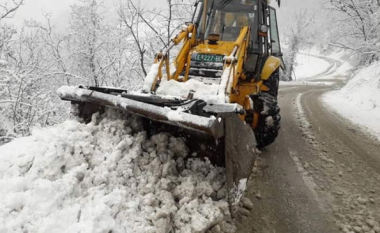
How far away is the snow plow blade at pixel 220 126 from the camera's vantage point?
2.77 metres

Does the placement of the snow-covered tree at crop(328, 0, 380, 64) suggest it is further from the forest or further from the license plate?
the license plate

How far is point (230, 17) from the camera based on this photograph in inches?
214

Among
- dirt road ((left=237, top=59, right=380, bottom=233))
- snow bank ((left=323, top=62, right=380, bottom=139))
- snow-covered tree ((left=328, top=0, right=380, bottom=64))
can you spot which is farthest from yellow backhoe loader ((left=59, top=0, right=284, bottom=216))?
snow-covered tree ((left=328, top=0, right=380, bottom=64))

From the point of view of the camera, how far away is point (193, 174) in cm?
322

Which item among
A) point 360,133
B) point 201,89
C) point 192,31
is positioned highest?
point 192,31

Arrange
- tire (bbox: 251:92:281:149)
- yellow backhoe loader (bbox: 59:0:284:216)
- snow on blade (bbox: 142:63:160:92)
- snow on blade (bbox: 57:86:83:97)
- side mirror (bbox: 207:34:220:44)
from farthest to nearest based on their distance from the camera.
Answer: side mirror (bbox: 207:34:220:44) → tire (bbox: 251:92:281:149) → snow on blade (bbox: 142:63:160:92) → snow on blade (bbox: 57:86:83:97) → yellow backhoe loader (bbox: 59:0:284:216)

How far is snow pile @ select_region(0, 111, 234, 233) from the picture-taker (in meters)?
2.32

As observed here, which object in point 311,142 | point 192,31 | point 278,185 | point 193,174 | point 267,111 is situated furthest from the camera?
point 311,142

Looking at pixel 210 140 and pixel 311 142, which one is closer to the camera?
pixel 210 140

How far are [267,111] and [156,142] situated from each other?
207 centimetres

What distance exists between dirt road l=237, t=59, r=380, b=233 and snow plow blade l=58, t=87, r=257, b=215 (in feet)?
1.79

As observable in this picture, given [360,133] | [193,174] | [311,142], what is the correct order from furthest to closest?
1. [360,133]
2. [311,142]
3. [193,174]

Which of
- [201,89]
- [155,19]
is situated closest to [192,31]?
[201,89]

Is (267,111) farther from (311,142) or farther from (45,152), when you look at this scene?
(45,152)
